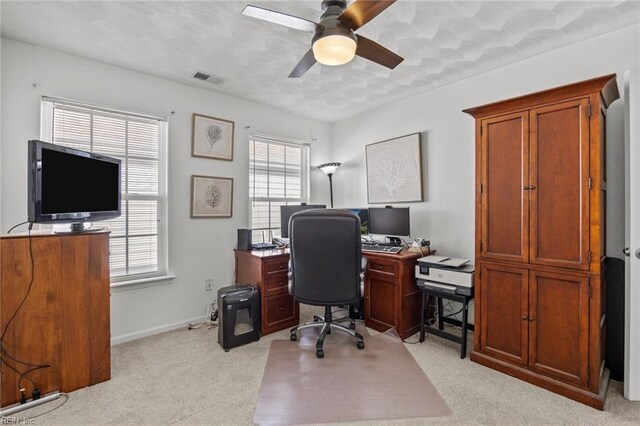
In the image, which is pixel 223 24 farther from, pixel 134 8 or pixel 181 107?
pixel 181 107

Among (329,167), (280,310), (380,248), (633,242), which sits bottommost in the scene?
(280,310)

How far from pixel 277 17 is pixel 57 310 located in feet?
7.87

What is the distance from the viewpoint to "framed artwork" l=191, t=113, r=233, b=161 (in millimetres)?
3244

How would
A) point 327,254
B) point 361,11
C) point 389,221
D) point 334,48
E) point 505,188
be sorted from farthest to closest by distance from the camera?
point 389,221, point 327,254, point 505,188, point 334,48, point 361,11

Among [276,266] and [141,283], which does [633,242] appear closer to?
[276,266]

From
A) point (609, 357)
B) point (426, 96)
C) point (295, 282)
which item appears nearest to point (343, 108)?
point (426, 96)

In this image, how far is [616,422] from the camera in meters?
1.72

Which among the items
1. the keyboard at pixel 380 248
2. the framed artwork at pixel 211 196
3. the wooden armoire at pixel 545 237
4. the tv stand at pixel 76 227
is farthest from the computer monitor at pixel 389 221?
the tv stand at pixel 76 227

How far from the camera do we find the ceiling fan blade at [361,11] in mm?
1513

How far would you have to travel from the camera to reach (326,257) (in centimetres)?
244

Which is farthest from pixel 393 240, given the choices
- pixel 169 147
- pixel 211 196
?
pixel 169 147

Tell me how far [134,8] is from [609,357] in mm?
4244

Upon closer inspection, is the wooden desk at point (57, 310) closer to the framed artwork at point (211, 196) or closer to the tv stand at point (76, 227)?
the tv stand at point (76, 227)

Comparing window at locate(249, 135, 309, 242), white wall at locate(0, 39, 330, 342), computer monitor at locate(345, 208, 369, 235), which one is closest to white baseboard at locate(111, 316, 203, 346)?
white wall at locate(0, 39, 330, 342)
